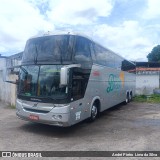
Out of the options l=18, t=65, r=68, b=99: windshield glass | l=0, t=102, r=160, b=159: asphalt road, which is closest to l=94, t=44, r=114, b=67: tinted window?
l=0, t=102, r=160, b=159: asphalt road

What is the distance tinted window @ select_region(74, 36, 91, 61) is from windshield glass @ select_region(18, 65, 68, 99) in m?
0.99

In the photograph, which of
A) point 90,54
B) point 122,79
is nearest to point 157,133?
point 90,54

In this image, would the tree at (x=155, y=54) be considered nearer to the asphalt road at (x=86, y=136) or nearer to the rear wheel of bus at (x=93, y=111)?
the asphalt road at (x=86, y=136)

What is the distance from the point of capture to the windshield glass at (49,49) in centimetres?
835

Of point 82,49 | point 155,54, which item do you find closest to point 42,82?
point 82,49

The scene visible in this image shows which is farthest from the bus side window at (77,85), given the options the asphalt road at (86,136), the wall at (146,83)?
the wall at (146,83)

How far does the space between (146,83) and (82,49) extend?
17313mm

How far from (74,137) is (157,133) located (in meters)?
3.11

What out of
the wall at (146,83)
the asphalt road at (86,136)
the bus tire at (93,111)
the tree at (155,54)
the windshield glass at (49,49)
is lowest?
the asphalt road at (86,136)

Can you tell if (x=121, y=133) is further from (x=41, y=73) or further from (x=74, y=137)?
(x=41, y=73)

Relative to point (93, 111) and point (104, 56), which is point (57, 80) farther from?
point (104, 56)

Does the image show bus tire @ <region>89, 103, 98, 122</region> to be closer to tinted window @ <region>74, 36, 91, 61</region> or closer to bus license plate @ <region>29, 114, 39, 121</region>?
tinted window @ <region>74, 36, 91, 61</region>

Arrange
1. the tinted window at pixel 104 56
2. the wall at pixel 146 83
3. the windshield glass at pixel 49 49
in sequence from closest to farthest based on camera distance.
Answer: the windshield glass at pixel 49 49 → the tinted window at pixel 104 56 → the wall at pixel 146 83

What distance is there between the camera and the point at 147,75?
2520 cm
